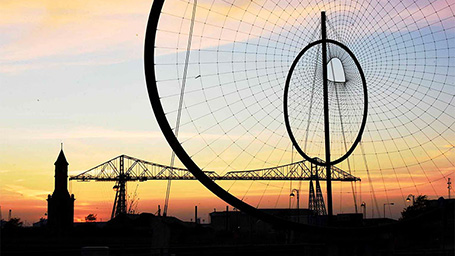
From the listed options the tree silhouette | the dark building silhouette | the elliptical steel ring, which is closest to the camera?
the elliptical steel ring

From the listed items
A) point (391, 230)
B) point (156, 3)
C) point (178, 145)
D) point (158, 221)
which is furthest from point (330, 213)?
point (156, 3)

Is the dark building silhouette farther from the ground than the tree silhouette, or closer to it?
farther from the ground

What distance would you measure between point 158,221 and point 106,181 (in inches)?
6798

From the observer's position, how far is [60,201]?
142 m

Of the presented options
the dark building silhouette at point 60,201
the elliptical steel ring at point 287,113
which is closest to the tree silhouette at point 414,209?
the elliptical steel ring at point 287,113

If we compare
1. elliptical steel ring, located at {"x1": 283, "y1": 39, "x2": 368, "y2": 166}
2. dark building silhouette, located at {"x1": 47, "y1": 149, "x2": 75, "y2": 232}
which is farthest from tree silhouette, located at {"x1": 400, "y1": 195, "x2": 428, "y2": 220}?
dark building silhouette, located at {"x1": 47, "y1": 149, "x2": 75, "y2": 232}

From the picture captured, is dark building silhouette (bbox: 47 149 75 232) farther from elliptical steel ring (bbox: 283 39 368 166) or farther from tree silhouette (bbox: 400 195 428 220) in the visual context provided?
elliptical steel ring (bbox: 283 39 368 166)

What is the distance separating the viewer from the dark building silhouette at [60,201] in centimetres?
13875

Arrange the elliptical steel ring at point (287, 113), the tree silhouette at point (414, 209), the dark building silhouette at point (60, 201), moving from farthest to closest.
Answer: the dark building silhouette at point (60, 201) → the tree silhouette at point (414, 209) → the elliptical steel ring at point (287, 113)

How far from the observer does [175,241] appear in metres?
50.2

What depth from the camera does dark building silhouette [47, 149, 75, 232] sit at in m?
139

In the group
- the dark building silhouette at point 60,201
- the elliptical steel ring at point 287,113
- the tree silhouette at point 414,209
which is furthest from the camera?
the dark building silhouette at point 60,201

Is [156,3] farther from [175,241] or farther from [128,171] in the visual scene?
[128,171]

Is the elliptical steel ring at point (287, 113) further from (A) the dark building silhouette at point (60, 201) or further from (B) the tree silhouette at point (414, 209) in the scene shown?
(A) the dark building silhouette at point (60, 201)
